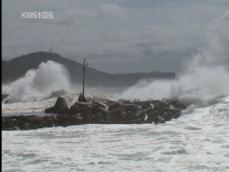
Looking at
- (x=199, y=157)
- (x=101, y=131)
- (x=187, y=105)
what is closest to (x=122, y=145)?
(x=199, y=157)

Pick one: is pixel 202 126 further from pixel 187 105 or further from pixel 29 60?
pixel 29 60

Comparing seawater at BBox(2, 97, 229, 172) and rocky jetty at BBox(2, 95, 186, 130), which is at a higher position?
rocky jetty at BBox(2, 95, 186, 130)

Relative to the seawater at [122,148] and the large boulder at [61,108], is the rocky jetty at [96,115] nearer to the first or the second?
the large boulder at [61,108]

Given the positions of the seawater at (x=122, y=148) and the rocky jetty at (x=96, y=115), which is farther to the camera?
the rocky jetty at (x=96, y=115)

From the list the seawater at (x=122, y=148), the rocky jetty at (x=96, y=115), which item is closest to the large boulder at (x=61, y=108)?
the rocky jetty at (x=96, y=115)

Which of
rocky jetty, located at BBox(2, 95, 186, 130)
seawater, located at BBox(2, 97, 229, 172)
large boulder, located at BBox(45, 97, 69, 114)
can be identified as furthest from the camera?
large boulder, located at BBox(45, 97, 69, 114)

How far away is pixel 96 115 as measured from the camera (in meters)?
20.7

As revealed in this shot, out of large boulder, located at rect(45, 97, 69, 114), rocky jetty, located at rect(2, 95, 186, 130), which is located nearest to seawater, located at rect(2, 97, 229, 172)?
rocky jetty, located at rect(2, 95, 186, 130)

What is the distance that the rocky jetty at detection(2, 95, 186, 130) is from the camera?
62.7 ft

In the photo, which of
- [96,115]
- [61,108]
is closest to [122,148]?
[96,115]

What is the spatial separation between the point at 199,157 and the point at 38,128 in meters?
8.75

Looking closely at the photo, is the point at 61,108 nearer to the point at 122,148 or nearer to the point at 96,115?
the point at 96,115

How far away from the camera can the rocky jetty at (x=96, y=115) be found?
1910 cm

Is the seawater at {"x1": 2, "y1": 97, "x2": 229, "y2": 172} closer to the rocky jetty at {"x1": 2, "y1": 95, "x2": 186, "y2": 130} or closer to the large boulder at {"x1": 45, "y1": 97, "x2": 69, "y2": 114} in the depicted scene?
the rocky jetty at {"x1": 2, "y1": 95, "x2": 186, "y2": 130}
